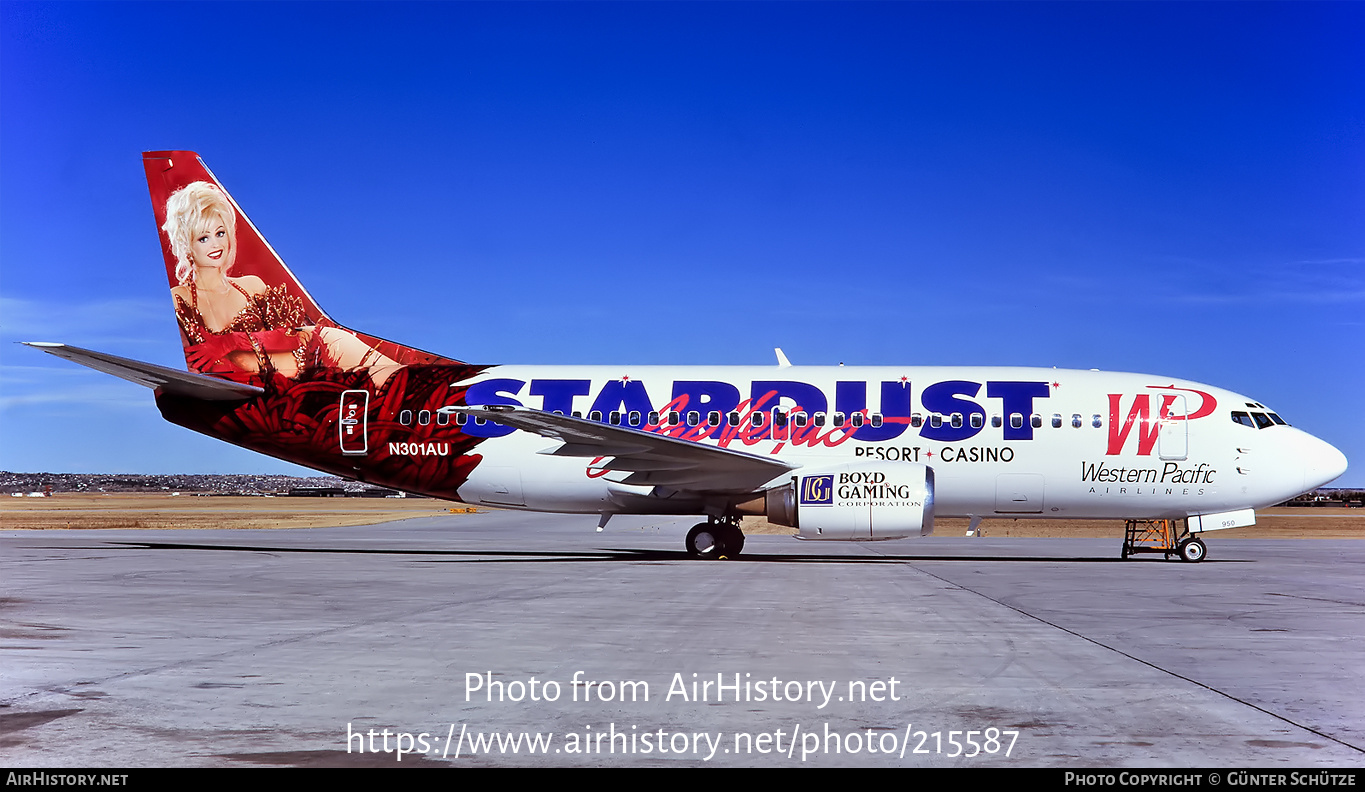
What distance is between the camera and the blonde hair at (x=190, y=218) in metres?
24.0

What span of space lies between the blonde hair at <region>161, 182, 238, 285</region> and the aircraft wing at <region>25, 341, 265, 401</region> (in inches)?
103

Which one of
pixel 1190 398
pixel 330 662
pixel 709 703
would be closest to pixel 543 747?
pixel 709 703

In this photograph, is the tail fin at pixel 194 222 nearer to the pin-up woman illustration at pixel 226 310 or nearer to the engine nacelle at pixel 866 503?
the pin-up woman illustration at pixel 226 310

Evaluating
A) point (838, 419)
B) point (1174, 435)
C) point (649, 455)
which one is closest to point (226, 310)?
point (649, 455)

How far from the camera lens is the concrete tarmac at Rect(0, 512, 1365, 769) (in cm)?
565

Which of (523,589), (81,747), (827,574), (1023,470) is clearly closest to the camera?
(81,747)

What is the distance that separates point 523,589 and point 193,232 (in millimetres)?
13998

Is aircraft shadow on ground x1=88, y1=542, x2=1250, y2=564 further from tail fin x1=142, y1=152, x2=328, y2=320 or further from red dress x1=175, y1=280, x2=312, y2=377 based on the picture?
tail fin x1=142, y1=152, x2=328, y2=320

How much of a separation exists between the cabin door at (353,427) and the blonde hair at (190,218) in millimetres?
4359

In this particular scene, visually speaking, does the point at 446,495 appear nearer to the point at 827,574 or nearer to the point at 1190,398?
the point at 827,574

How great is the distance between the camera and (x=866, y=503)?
66.9ft

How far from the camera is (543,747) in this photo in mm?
5652

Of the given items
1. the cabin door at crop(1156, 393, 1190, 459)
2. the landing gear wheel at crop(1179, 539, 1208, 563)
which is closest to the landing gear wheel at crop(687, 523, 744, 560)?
the cabin door at crop(1156, 393, 1190, 459)

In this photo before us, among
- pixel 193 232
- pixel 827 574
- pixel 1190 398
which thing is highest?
pixel 193 232
